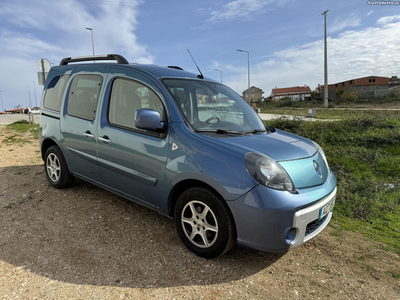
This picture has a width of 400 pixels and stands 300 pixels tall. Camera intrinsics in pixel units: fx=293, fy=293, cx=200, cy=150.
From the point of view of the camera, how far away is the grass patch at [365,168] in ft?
12.7

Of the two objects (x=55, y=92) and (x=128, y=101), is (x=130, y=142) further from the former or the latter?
(x=55, y=92)

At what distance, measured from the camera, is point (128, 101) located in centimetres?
341

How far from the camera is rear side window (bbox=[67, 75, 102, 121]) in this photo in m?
3.78

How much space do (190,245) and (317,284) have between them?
3.91 feet

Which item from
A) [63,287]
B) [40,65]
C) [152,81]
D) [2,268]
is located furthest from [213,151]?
[40,65]

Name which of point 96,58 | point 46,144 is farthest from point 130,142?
point 46,144

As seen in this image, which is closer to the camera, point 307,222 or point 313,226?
point 307,222

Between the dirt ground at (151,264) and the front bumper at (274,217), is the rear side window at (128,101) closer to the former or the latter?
the dirt ground at (151,264)

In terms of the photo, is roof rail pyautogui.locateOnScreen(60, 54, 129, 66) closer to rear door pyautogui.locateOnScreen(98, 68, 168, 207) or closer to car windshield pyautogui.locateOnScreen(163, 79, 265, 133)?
rear door pyautogui.locateOnScreen(98, 68, 168, 207)

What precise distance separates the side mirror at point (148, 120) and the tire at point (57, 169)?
2.12 meters

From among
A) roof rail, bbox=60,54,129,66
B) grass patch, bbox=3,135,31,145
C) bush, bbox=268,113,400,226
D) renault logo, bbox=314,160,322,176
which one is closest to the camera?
renault logo, bbox=314,160,322,176

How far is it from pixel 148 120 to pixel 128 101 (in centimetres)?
72

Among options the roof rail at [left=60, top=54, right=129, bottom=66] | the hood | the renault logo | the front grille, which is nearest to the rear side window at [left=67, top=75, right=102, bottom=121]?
the roof rail at [left=60, top=54, right=129, bottom=66]

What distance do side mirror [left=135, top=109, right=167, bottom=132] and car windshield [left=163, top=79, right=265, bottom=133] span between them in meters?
0.30
